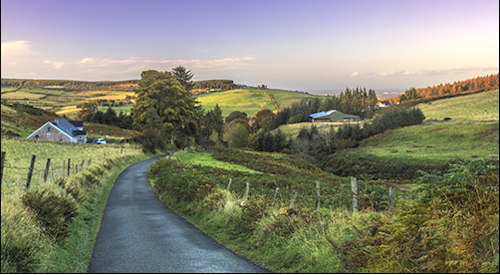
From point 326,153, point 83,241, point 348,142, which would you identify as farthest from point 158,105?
point 83,241

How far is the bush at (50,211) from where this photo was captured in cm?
878

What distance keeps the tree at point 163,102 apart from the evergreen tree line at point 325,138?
22.2 meters

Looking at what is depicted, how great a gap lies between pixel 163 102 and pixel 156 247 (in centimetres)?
5755

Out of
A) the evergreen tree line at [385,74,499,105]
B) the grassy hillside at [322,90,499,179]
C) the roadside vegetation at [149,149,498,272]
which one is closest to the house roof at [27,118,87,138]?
the grassy hillside at [322,90,499,179]

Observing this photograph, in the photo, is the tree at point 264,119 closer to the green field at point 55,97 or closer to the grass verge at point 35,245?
the green field at point 55,97

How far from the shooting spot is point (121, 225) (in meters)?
12.3

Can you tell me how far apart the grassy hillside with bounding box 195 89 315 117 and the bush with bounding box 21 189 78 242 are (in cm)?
13890

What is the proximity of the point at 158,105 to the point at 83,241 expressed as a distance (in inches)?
2192

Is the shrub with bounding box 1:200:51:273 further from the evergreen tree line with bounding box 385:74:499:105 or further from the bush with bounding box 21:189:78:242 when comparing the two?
the evergreen tree line with bounding box 385:74:499:105

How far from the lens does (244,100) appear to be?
564 feet

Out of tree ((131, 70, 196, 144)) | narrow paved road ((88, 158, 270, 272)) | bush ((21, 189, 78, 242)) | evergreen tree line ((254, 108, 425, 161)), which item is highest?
tree ((131, 70, 196, 144))

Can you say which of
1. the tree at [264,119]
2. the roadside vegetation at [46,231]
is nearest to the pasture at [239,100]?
the tree at [264,119]

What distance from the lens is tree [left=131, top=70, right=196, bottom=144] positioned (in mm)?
62562

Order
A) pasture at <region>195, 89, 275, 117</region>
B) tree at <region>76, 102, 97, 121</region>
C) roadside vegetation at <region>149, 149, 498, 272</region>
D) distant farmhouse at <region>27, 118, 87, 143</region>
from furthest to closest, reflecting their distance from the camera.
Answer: pasture at <region>195, 89, 275, 117</region> < tree at <region>76, 102, 97, 121</region> < distant farmhouse at <region>27, 118, 87, 143</region> < roadside vegetation at <region>149, 149, 498, 272</region>
